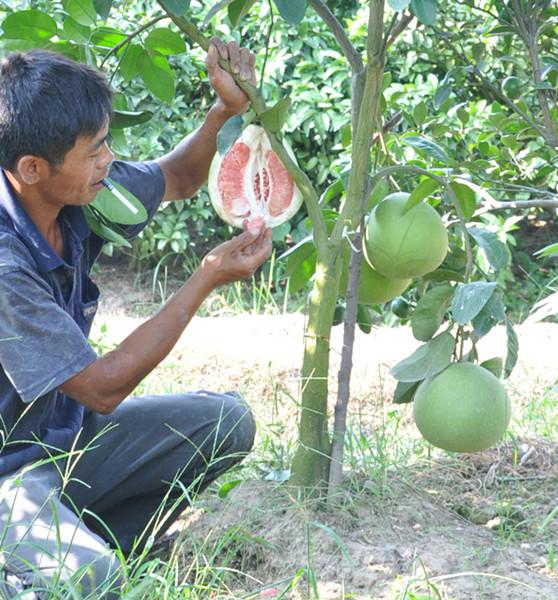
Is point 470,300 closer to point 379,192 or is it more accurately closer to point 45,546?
point 379,192

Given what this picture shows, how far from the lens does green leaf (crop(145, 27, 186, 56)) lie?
2457 millimetres

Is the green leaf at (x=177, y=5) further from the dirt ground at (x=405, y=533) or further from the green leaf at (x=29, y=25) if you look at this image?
the dirt ground at (x=405, y=533)

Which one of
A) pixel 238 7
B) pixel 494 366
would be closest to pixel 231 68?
pixel 238 7

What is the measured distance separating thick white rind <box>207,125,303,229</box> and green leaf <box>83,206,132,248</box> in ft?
1.10

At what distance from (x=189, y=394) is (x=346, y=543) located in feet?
2.30

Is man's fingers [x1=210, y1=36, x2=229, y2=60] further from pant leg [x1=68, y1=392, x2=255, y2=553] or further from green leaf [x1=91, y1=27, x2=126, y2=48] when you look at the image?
pant leg [x1=68, y1=392, x2=255, y2=553]

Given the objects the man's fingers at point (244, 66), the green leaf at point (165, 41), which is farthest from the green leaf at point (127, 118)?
the man's fingers at point (244, 66)

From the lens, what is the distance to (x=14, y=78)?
2246 mm

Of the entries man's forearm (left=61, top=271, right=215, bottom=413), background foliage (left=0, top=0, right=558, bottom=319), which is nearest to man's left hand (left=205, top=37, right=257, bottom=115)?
man's forearm (left=61, top=271, right=215, bottom=413)

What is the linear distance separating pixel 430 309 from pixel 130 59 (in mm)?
983

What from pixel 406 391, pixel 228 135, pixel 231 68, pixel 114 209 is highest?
pixel 231 68

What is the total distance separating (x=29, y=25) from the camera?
2.44 metres

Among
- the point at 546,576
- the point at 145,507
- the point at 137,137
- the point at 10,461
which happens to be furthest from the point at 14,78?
the point at 137,137

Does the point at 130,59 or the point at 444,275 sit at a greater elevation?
the point at 130,59
